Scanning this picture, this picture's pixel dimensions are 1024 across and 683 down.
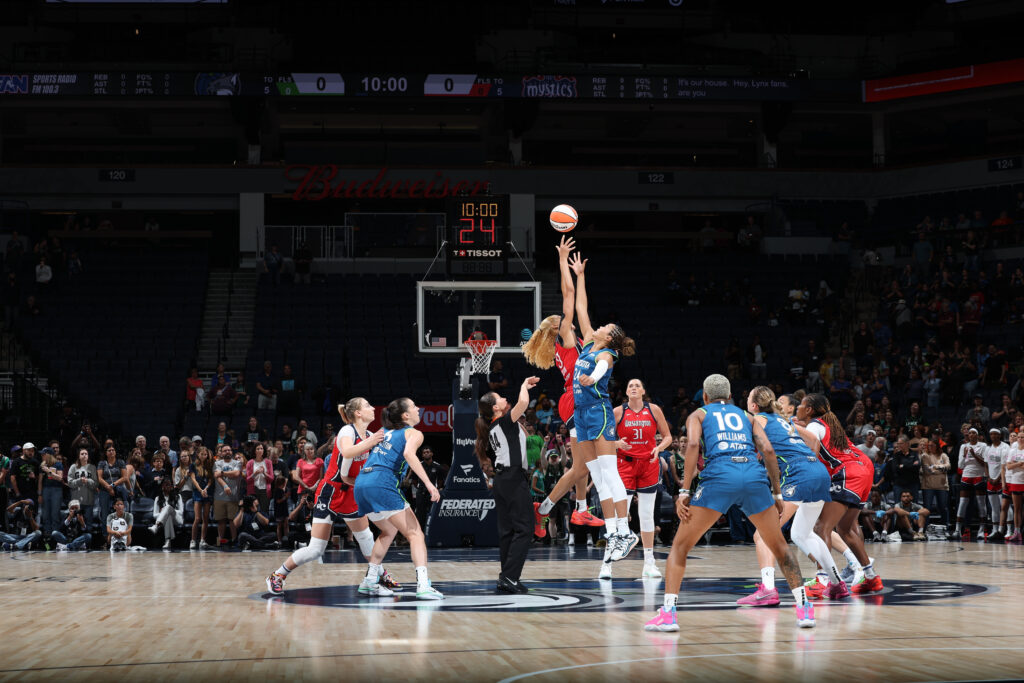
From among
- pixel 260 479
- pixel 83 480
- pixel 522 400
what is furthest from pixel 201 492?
pixel 522 400

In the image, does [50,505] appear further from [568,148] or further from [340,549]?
[568,148]

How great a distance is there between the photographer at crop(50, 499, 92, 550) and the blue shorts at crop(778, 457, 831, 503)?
13.8 m

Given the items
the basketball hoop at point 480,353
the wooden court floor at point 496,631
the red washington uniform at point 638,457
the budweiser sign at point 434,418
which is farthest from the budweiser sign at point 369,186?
the red washington uniform at point 638,457

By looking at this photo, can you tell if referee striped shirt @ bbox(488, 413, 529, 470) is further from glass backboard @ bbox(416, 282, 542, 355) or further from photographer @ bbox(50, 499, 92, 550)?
photographer @ bbox(50, 499, 92, 550)

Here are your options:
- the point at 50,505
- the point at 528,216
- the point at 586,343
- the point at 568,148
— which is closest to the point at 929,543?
the point at 586,343

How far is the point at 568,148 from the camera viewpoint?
1555 inches

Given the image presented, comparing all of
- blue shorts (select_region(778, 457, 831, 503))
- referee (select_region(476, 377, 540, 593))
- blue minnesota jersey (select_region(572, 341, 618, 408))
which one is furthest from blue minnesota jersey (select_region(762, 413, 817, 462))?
referee (select_region(476, 377, 540, 593))

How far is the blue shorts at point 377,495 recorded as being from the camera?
11.0 metres

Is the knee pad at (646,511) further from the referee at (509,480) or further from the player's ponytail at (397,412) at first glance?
the player's ponytail at (397,412)

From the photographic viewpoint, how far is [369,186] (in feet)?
120

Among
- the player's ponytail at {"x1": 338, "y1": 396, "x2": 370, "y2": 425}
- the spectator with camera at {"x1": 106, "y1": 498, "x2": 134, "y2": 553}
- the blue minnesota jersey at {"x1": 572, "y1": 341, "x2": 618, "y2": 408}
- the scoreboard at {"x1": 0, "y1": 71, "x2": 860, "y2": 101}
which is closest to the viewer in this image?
the player's ponytail at {"x1": 338, "y1": 396, "x2": 370, "y2": 425}

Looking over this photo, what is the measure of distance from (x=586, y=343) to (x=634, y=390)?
1.85 meters

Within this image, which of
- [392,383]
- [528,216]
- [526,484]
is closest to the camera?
[526,484]

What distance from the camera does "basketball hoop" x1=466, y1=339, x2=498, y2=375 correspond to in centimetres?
2022
